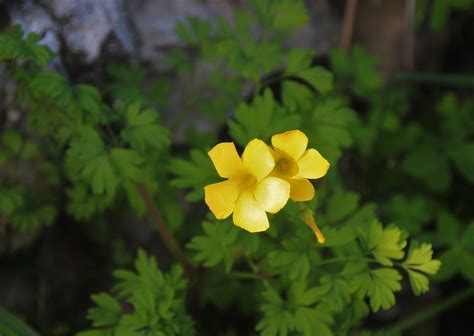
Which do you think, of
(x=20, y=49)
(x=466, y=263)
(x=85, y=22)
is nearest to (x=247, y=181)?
(x=20, y=49)

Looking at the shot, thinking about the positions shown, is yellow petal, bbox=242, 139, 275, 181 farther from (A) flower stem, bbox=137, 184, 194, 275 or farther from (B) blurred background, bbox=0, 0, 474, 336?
(B) blurred background, bbox=0, 0, 474, 336

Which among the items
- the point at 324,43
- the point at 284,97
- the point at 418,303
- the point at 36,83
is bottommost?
the point at 418,303

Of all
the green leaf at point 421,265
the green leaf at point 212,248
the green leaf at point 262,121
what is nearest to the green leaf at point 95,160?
the green leaf at point 212,248

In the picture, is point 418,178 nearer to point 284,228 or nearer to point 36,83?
point 284,228

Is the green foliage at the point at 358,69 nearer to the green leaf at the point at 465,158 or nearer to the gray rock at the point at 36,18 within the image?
the green leaf at the point at 465,158

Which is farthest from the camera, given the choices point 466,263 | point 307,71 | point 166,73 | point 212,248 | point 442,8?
point 442,8

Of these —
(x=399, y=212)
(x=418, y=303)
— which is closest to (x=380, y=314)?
(x=418, y=303)

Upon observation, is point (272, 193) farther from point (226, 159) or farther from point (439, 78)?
point (439, 78)
